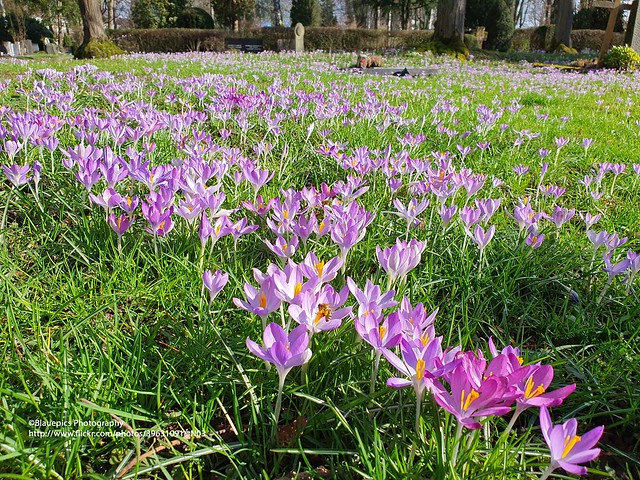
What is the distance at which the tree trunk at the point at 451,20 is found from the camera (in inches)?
711

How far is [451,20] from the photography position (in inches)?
720

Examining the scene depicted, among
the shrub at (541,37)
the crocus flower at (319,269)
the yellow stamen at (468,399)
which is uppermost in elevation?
the shrub at (541,37)

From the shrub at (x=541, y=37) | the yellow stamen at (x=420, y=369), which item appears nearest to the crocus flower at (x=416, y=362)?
the yellow stamen at (x=420, y=369)

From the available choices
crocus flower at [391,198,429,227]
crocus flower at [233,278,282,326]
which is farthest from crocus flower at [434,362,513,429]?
crocus flower at [391,198,429,227]

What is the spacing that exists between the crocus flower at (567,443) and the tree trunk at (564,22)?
2759 centimetres

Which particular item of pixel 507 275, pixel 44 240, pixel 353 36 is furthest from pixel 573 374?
pixel 353 36

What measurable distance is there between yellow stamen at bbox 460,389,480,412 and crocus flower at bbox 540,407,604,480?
→ 0.32 ft

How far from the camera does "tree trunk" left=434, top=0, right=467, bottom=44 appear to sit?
711 inches

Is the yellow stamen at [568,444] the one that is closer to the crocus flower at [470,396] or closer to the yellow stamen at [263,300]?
the crocus flower at [470,396]

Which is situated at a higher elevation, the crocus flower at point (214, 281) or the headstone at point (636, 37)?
the headstone at point (636, 37)

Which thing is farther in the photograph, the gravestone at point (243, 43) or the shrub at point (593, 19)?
Answer: the shrub at point (593, 19)

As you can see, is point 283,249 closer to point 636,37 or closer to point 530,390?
point 530,390

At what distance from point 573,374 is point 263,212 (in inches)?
45.0

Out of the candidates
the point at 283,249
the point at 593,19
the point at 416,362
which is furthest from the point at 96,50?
the point at 593,19
